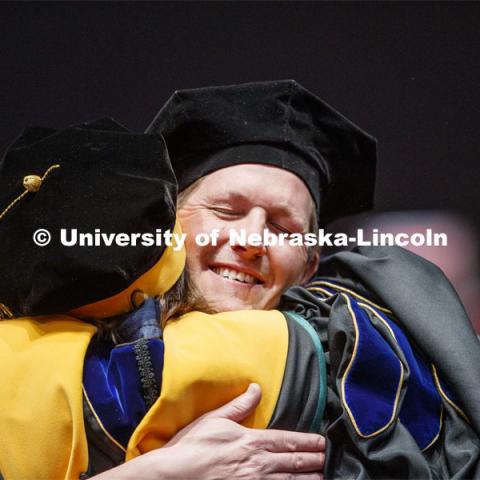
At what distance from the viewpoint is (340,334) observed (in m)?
0.97

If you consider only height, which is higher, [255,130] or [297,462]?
[255,130]

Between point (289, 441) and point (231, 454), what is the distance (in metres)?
0.09

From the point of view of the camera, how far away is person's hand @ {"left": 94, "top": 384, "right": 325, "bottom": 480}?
87 centimetres

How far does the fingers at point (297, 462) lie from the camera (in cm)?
93

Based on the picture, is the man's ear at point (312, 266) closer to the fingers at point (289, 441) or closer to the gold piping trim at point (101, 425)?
the fingers at point (289, 441)

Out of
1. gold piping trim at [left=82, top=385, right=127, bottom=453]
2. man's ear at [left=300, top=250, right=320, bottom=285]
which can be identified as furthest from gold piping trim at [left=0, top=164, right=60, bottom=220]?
man's ear at [left=300, top=250, right=320, bottom=285]

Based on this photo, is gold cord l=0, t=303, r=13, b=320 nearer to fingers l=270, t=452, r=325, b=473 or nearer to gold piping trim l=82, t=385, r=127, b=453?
gold piping trim l=82, t=385, r=127, b=453

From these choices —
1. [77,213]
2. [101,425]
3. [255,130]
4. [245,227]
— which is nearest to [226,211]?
[245,227]

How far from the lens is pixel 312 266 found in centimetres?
142

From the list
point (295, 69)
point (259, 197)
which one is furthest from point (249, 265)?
point (295, 69)

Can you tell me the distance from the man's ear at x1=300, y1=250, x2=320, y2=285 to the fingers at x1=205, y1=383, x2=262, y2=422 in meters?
0.49

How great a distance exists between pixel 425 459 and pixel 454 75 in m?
0.89

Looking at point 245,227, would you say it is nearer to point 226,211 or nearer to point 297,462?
point 226,211

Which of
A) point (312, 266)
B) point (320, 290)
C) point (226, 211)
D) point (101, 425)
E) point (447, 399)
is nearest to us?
point (101, 425)
